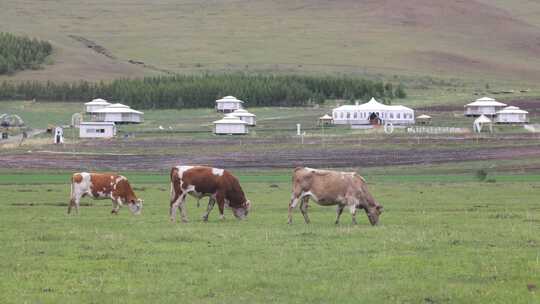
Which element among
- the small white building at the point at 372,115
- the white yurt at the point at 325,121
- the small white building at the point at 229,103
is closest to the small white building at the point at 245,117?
the white yurt at the point at 325,121

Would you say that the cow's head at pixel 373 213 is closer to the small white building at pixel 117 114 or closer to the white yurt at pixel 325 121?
the white yurt at pixel 325 121

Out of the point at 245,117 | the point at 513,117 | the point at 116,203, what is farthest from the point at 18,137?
the point at 116,203

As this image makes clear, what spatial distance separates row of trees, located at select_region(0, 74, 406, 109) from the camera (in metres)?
136

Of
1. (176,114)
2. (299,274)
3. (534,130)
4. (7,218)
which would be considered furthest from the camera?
(176,114)

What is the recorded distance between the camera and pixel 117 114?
384ft

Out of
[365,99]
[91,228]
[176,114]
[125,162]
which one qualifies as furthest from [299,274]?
[365,99]

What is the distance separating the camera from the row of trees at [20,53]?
156 m

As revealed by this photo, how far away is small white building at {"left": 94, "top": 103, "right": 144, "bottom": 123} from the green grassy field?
3332 inches

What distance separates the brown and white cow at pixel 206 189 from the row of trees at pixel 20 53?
13025 centimetres

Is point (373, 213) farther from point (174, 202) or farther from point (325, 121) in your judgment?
point (325, 121)

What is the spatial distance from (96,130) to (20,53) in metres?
63.4

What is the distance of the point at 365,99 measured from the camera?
454ft

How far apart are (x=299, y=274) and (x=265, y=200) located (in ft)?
75.0

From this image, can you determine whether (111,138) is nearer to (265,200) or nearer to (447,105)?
(447,105)
